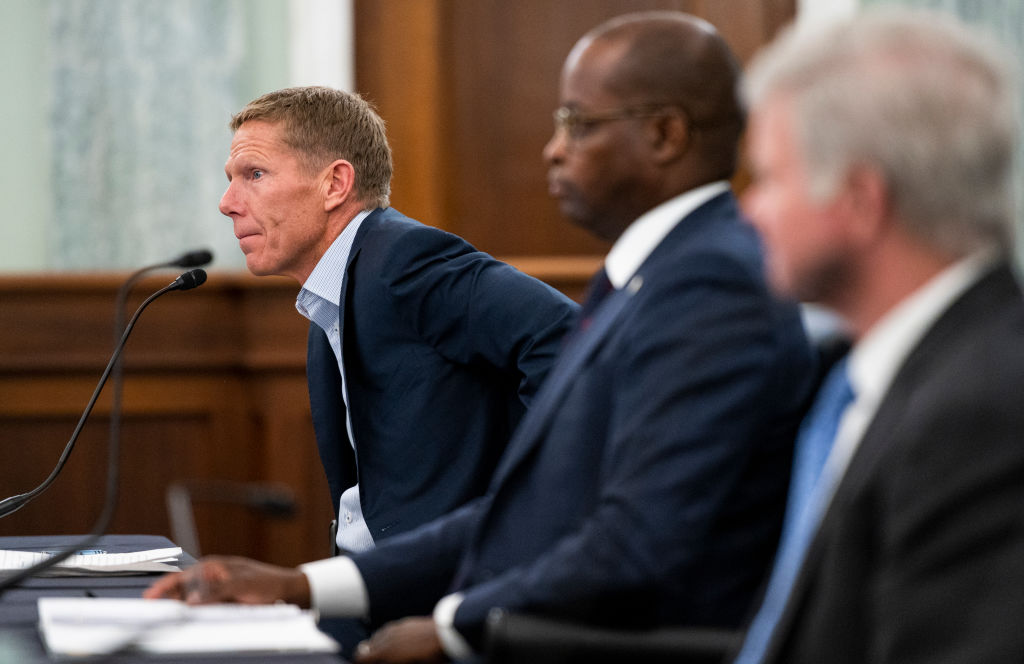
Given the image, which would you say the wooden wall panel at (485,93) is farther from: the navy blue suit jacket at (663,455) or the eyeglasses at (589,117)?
the navy blue suit jacket at (663,455)

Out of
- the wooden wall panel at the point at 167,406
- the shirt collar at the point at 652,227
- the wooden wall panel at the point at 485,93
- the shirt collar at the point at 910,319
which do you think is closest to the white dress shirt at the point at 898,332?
the shirt collar at the point at 910,319

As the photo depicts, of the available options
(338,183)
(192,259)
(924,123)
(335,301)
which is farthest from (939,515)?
(338,183)

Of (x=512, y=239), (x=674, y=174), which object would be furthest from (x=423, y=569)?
(x=512, y=239)

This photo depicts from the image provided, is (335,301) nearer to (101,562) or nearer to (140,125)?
(101,562)

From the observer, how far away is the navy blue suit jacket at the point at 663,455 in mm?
1214

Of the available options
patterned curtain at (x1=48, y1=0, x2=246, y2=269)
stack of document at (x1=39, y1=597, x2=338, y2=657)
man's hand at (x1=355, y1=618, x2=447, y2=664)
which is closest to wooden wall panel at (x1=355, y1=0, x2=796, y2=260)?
patterned curtain at (x1=48, y1=0, x2=246, y2=269)

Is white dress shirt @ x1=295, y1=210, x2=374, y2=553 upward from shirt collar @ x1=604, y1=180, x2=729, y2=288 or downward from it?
downward

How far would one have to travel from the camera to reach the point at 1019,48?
459 centimetres

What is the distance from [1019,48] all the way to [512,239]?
1.95m

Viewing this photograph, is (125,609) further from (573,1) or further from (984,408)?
(573,1)

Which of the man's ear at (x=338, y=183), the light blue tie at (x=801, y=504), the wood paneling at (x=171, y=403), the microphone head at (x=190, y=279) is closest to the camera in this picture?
the light blue tie at (x=801, y=504)

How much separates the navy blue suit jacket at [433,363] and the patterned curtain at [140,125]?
2643mm

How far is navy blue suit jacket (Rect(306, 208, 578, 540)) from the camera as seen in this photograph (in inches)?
81.7

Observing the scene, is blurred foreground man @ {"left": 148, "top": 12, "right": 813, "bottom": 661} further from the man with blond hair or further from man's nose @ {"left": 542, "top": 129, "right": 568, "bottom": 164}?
the man with blond hair
